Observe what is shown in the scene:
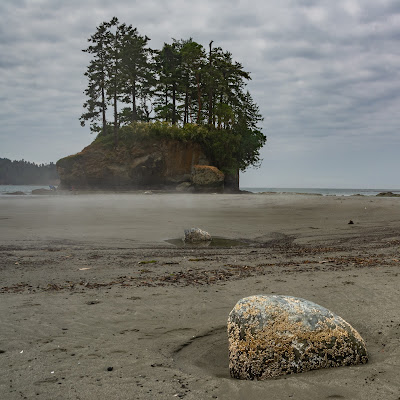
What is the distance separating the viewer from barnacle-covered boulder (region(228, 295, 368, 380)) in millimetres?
2959

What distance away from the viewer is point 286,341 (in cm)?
300

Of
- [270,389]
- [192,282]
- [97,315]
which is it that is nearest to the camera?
[270,389]

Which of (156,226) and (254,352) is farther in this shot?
(156,226)

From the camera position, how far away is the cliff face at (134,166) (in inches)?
1567

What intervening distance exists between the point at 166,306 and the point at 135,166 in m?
35.9

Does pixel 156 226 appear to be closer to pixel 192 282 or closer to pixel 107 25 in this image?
pixel 192 282

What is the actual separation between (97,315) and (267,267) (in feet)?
10.5

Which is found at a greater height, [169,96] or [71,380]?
[169,96]

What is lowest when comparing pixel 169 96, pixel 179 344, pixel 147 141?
pixel 179 344

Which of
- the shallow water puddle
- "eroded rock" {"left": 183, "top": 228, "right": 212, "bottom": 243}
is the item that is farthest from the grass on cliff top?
"eroded rock" {"left": 183, "top": 228, "right": 212, "bottom": 243}

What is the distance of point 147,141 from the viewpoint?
40.6 metres

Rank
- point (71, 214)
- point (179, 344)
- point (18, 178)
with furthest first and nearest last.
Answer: point (18, 178) → point (71, 214) → point (179, 344)

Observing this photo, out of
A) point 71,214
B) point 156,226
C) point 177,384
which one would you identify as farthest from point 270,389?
point 71,214

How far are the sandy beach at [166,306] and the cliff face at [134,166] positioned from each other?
95.6ft
